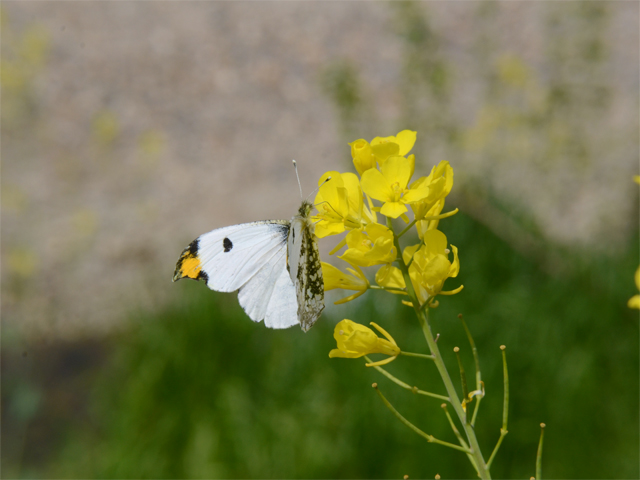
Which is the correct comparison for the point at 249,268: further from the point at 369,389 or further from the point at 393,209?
the point at 369,389

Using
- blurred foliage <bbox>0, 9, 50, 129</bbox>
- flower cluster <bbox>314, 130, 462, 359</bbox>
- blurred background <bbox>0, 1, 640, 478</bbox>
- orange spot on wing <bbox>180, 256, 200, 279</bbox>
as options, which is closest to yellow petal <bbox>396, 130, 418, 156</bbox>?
flower cluster <bbox>314, 130, 462, 359</bbox>

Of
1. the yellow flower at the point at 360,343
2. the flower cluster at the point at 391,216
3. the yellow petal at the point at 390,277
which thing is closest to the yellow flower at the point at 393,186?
the flower cluster at the point at 391,216

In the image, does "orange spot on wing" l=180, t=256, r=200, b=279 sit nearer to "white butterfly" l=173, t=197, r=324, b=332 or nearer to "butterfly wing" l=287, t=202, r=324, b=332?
"white butterfly" l=173, t=197, r=324, b=332

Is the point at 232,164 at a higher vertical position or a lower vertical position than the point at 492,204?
higher

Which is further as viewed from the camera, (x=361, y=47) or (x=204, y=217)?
(x=361, y=47)

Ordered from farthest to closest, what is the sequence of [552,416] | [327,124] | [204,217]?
[327,124], [204,217], [552,416]

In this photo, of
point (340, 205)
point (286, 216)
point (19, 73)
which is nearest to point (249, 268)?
point (340, 205)

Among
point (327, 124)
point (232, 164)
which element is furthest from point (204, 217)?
point (327, 124)

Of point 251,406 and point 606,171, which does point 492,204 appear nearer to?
point 606,171
